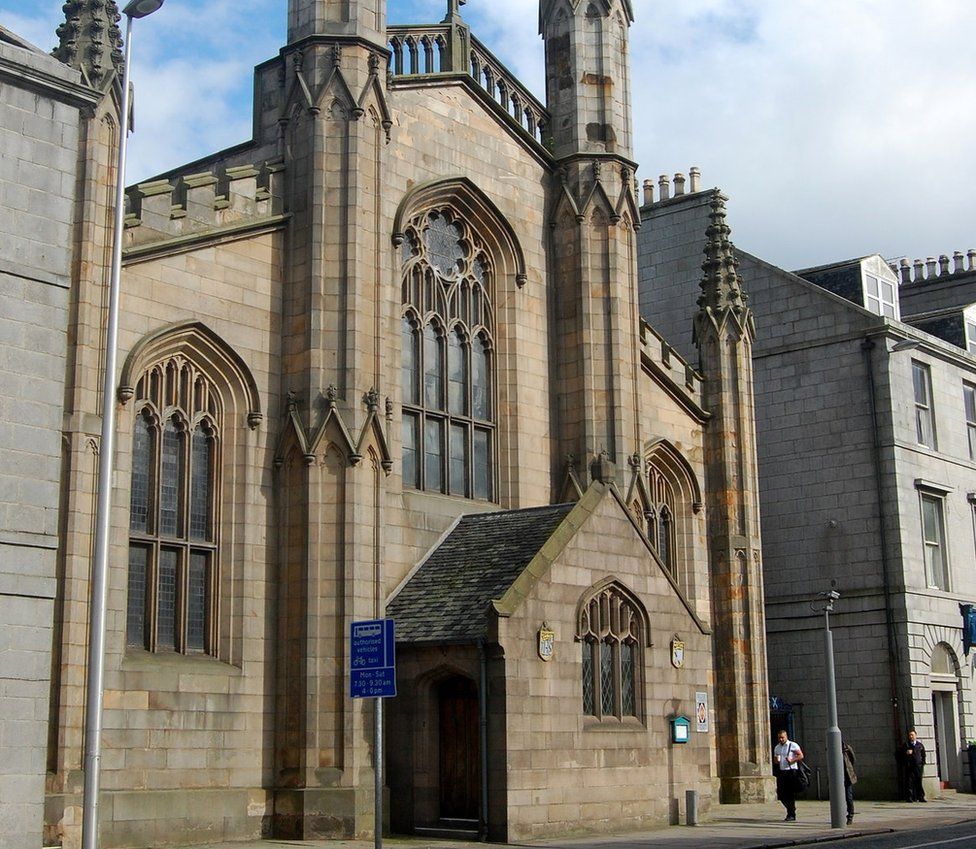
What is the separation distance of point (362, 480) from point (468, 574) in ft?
8.19

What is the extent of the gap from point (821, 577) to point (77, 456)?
22778 mm

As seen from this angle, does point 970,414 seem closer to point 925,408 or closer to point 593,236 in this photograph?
point 925,408

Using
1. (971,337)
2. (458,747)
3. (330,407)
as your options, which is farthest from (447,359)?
(971,337)

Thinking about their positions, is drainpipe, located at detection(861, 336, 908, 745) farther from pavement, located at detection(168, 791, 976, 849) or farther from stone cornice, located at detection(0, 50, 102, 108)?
stone cornice, located at detection(0, 50, 102, 108)

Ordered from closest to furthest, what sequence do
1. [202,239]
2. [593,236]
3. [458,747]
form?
[458,747] < [202,239] < [593,236]

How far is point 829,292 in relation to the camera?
3850 centimetres

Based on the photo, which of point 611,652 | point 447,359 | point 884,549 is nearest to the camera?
point 611,652

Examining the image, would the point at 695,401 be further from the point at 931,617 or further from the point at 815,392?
the point at 931,617

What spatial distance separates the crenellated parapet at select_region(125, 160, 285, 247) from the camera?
22469 mm

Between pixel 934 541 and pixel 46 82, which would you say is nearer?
pixel 46 82

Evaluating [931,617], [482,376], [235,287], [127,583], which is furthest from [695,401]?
[127,583]

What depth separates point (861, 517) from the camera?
36.5m

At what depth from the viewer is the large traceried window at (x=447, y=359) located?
26500 mm

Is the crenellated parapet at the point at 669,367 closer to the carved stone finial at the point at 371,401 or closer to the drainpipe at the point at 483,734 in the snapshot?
the carved stone finial at the point at 371,401
